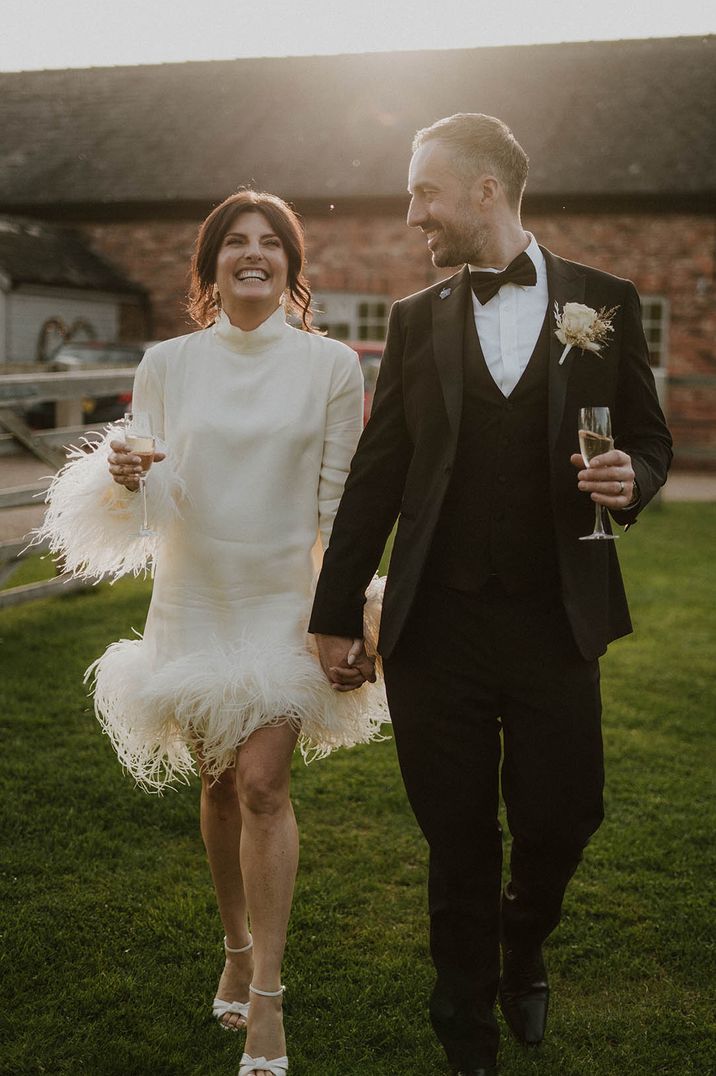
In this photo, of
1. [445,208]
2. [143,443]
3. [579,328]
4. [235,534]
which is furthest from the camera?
[235,534]

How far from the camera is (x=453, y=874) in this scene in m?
2.83

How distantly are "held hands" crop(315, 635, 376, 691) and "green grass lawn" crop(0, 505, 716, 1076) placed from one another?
3.19ft

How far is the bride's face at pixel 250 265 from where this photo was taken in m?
3.07

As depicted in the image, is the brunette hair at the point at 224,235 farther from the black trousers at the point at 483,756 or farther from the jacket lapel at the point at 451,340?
the black trousers at the point at 483,756

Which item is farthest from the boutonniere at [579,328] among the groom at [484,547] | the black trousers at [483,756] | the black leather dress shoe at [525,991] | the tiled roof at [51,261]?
the tiled roof at [51,261]

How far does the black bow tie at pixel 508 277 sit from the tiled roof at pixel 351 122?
17369 mm

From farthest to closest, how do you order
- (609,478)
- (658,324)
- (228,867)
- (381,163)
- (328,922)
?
(381,163)
(658,324)
(328,922)
(228,867)
(609,478)

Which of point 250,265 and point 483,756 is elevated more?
point 250,265

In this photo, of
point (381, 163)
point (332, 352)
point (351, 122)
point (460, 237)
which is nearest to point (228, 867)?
point (332, 352)

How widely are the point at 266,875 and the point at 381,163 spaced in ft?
63.2

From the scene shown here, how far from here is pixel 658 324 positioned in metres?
19.9

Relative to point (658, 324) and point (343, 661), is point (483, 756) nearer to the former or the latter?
point (343, 661)

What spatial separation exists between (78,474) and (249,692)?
91cm

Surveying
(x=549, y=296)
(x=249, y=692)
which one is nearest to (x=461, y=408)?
(x=549, y=296)
